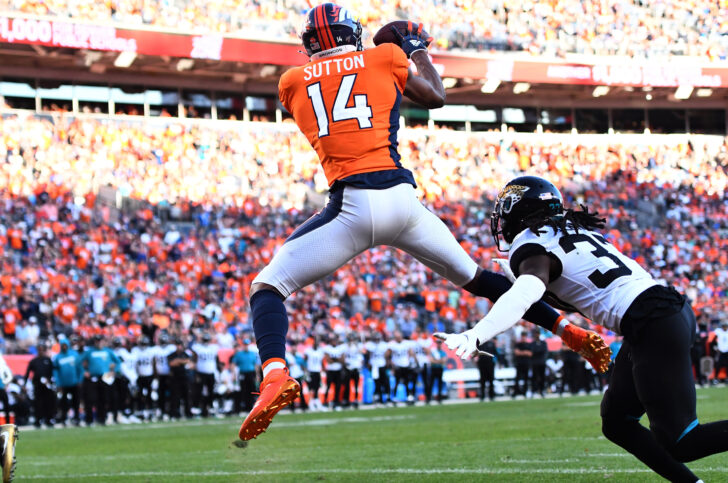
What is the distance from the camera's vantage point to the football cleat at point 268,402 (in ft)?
15.4

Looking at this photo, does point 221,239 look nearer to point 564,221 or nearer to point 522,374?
point 522,374

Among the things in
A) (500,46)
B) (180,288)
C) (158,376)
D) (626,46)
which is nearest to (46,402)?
(158,376)

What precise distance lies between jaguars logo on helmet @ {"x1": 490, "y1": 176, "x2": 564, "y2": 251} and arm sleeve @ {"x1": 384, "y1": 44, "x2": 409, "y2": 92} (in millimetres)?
770

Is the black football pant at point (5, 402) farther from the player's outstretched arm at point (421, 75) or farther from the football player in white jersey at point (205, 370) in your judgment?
the player's outstretched arm at point (421, 75)

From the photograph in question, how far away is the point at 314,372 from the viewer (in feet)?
63.3

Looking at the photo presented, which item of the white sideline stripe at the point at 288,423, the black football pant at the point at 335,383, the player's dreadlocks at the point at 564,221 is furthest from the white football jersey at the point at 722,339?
the player's dreadlocks at the point at 564,221

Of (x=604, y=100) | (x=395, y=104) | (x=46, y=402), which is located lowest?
(x=46, y=402)

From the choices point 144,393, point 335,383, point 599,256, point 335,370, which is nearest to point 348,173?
point 599,256

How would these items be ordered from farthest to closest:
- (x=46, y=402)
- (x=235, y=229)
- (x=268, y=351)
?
(x=235, y=229) < (x=46, y=402) < (x=268, y=351)

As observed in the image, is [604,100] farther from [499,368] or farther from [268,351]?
[268,351]

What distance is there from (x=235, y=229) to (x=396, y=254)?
389cm

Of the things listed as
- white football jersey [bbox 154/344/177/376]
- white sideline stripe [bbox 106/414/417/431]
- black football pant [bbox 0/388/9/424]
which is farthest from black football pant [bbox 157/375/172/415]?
black football pant [bbox 0/388/9/424]

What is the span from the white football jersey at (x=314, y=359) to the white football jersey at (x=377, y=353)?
1019 mm

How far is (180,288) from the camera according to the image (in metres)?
21.8
